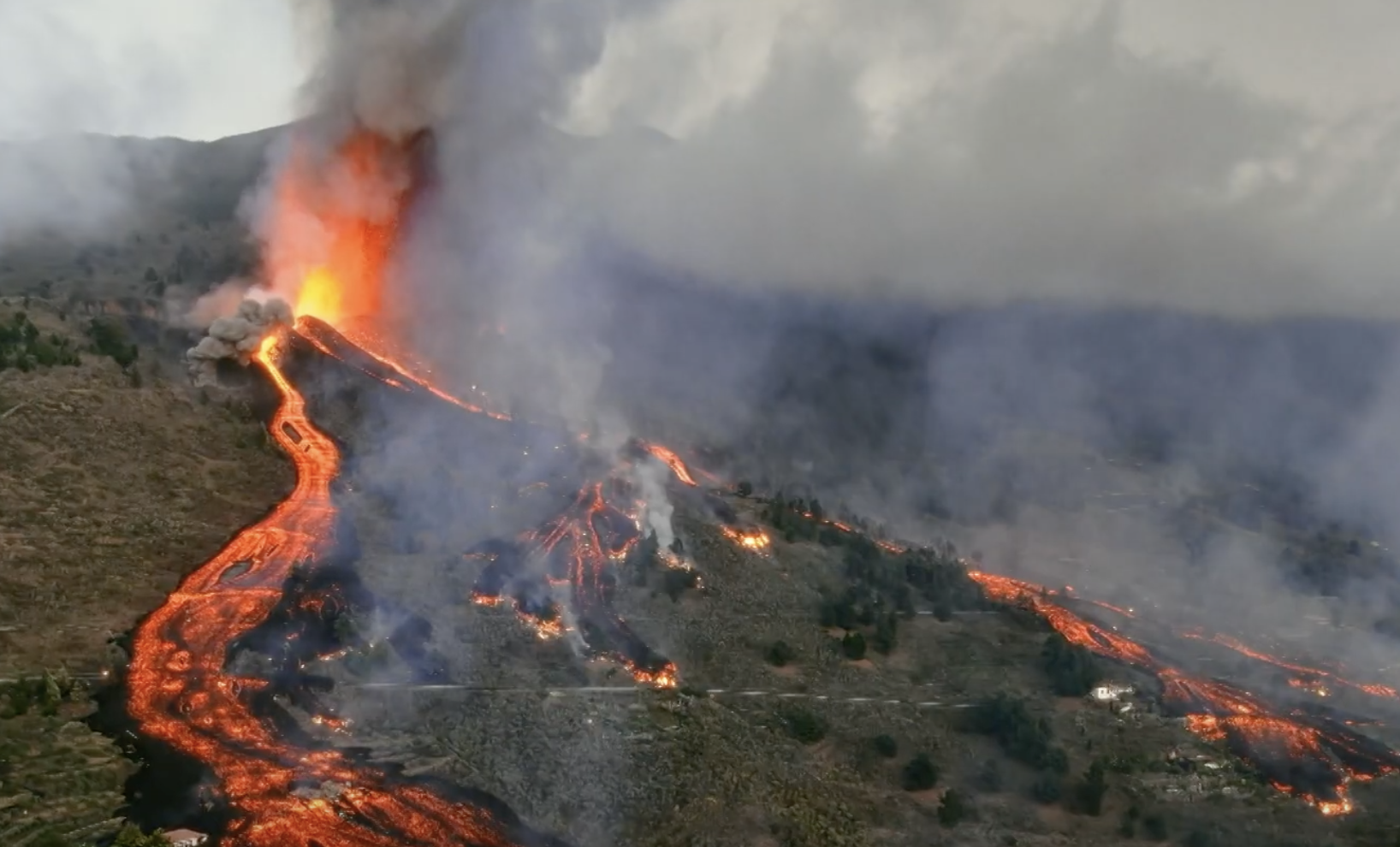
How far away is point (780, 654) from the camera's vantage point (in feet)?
197

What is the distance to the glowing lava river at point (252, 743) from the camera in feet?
119

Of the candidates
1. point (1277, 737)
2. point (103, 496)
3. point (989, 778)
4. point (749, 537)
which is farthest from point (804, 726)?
point (103, 496)

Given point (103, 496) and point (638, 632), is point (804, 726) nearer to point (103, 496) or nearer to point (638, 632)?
point (638, 632)

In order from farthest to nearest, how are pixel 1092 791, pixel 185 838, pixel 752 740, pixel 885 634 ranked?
pixel 885 634 < pixel 1092 791 < pixel 752 740 < pixel 185 838

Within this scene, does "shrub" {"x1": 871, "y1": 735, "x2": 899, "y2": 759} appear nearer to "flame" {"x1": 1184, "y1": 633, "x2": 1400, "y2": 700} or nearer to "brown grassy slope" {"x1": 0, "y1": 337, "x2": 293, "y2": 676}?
"brown grassy slope" {"x1": 0, "y1": 337, "x2": 293, "y2": 676}

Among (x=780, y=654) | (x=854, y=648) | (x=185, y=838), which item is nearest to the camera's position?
(x=185, y=838)

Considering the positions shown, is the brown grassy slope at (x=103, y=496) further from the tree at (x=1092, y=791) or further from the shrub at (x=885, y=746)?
the tree at (x=1092, y=791)

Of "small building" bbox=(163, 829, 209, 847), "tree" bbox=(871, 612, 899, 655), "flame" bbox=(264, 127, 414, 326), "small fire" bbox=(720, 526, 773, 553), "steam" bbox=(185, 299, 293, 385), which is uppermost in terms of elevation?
"flame" bbox=(264, 127, 414, 326)

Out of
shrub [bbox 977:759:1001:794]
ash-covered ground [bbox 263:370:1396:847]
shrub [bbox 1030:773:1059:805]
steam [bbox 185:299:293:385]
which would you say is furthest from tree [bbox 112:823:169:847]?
steam [bbox 185:299:293:385]

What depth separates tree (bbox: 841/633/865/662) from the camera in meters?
62.9

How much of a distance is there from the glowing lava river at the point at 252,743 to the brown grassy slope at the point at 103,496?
2616 mm

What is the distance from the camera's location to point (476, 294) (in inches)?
5167

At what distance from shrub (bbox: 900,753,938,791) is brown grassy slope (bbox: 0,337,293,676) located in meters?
38.0

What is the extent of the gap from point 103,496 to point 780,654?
42583 millimetres
